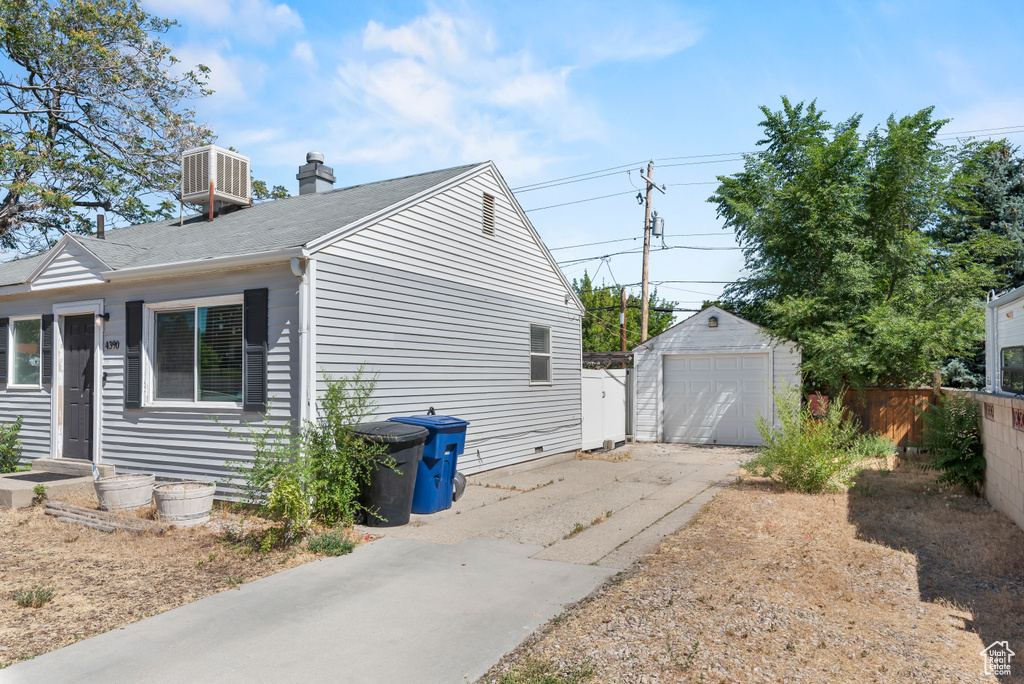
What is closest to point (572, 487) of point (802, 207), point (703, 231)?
point (802, 207)

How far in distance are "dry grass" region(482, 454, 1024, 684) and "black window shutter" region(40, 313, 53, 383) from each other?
352 inches

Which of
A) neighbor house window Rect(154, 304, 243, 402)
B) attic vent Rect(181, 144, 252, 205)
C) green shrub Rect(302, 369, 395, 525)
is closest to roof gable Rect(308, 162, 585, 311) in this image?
neighbor house window Rect(154, 304, 243, 402)

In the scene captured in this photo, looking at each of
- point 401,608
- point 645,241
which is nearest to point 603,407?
point 645,241

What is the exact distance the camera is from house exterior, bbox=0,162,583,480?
7617 mm

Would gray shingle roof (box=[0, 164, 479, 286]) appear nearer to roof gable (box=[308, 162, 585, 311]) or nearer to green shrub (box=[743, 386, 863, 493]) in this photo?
roof gable (box=[308, 162, 585, 311])

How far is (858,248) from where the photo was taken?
48.6 ft

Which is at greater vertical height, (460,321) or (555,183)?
(555,183)

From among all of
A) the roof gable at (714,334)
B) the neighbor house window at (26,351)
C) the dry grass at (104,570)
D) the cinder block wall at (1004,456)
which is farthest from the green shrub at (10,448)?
the cinder block wall at (1004,456)

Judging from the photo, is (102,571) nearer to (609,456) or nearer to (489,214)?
(489,214)

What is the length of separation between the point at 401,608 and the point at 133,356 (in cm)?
597

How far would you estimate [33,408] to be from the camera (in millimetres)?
9938

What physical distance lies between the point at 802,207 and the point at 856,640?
1343cm

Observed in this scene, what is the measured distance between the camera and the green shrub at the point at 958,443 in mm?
8211

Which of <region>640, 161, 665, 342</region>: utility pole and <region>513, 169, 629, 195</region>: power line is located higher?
<region>513, 169, 629, 195</region>: power line
